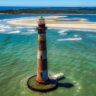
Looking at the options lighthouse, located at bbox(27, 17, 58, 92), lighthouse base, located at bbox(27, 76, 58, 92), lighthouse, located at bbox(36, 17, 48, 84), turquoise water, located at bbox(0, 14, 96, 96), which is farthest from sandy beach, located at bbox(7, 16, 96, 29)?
lighthouse, located at bbox(36, 17, 48, 84)

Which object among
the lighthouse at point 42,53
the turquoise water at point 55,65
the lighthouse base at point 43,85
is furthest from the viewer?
the turquoise water at point 55,65

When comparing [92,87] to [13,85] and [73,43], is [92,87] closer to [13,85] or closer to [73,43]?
[13,85]

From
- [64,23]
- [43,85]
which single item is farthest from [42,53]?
[64,23]

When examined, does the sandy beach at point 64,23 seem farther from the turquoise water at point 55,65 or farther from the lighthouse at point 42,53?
the lighthouse at point 42,53

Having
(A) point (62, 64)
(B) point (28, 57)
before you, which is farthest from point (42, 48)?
(B) point (28, 57)

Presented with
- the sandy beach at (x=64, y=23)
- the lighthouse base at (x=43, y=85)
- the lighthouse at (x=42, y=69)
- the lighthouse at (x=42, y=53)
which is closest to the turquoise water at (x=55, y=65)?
the lighthouse base at (x=43, y=85)

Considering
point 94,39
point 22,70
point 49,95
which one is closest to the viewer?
point 49,95
